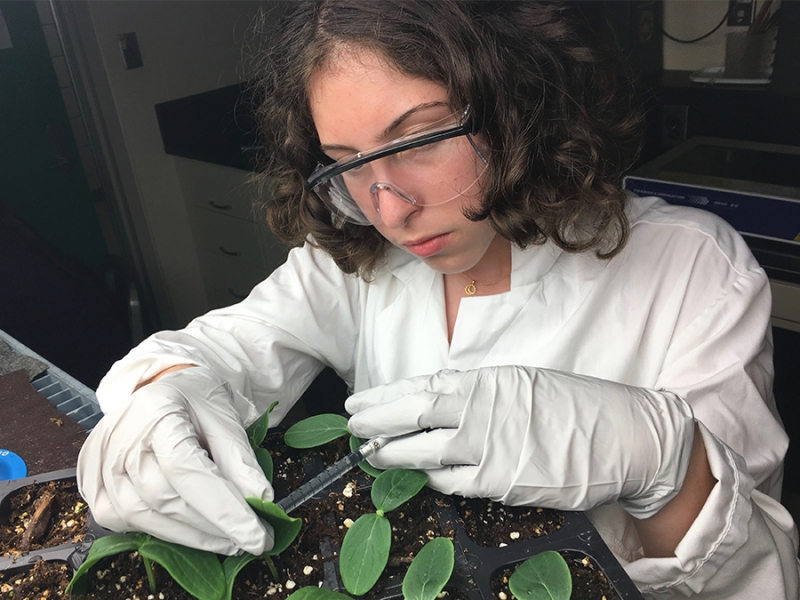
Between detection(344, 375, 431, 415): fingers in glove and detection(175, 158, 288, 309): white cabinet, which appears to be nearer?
detection(344, 375, 431, 415): fingers in glove

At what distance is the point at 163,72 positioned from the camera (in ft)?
6.49

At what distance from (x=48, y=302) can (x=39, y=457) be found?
0.93 m

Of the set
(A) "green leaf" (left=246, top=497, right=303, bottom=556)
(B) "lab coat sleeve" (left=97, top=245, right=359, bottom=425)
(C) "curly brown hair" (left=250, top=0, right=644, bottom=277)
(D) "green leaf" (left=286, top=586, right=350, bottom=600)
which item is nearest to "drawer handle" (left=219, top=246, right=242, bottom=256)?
(B) "lab coat sleeve" (left=97, top=245, right=359, bottom=425)

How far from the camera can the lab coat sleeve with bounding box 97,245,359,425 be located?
0.96m

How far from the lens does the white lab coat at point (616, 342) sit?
0.78 metres

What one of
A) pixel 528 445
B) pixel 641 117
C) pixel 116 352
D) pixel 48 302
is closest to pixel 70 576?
pixel 528 445

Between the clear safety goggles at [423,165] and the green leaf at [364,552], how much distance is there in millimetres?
397

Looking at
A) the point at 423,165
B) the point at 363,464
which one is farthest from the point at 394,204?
the point at 363,464

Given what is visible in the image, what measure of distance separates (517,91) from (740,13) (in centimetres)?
150

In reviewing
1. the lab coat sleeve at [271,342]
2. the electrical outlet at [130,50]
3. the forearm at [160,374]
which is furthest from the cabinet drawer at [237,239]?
the forearm at [160,374]

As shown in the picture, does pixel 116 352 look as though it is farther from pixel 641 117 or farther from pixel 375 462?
pixel 641 117

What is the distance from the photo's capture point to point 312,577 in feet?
2.09

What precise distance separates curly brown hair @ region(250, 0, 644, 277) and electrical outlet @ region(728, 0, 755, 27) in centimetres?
121

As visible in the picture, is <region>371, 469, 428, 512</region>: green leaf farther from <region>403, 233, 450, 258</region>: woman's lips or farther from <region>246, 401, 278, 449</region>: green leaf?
<region>403, 233, 450, 258</region>: woman's lips
